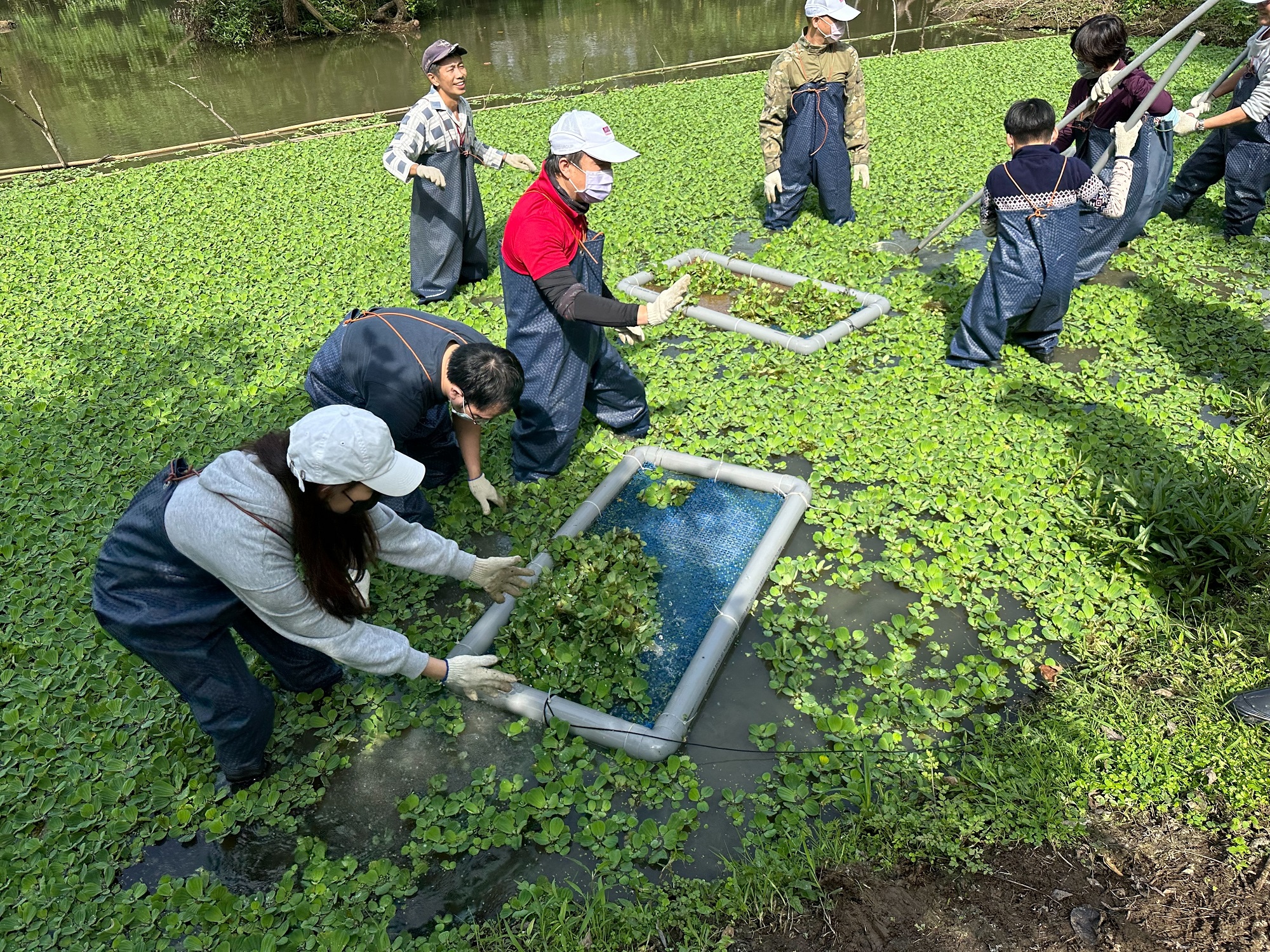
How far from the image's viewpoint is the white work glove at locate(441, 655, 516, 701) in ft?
9.04

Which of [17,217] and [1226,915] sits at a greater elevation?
[17,217]

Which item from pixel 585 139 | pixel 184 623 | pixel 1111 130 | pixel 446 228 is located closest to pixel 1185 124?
pixel 1111 130

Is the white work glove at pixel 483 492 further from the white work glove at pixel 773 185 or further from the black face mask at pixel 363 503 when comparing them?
the white work glove at pixel 773 185

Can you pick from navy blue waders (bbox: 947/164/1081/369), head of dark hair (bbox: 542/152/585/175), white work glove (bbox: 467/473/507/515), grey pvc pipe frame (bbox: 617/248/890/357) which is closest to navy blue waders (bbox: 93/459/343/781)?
white work glove (bbox: 467/473/507/515)

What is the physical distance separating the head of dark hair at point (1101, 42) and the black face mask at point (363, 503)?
493cm

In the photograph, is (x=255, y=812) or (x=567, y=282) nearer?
(x=255, y=812)

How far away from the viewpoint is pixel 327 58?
1698 cm

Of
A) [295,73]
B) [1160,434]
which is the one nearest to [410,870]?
[1160,434]

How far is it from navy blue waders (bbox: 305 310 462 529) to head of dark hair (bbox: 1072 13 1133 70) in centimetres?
438

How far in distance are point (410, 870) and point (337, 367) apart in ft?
6.71

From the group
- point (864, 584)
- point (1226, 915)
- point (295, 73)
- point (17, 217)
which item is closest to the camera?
point (1226, 915)

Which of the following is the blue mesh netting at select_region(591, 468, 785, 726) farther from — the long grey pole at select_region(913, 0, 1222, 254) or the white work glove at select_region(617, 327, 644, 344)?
the long grey pole at select_region(913, 0, 1222, 254)

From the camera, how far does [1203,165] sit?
244 inches

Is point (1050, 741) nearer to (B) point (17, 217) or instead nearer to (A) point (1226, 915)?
(A) point (1226, 915)
